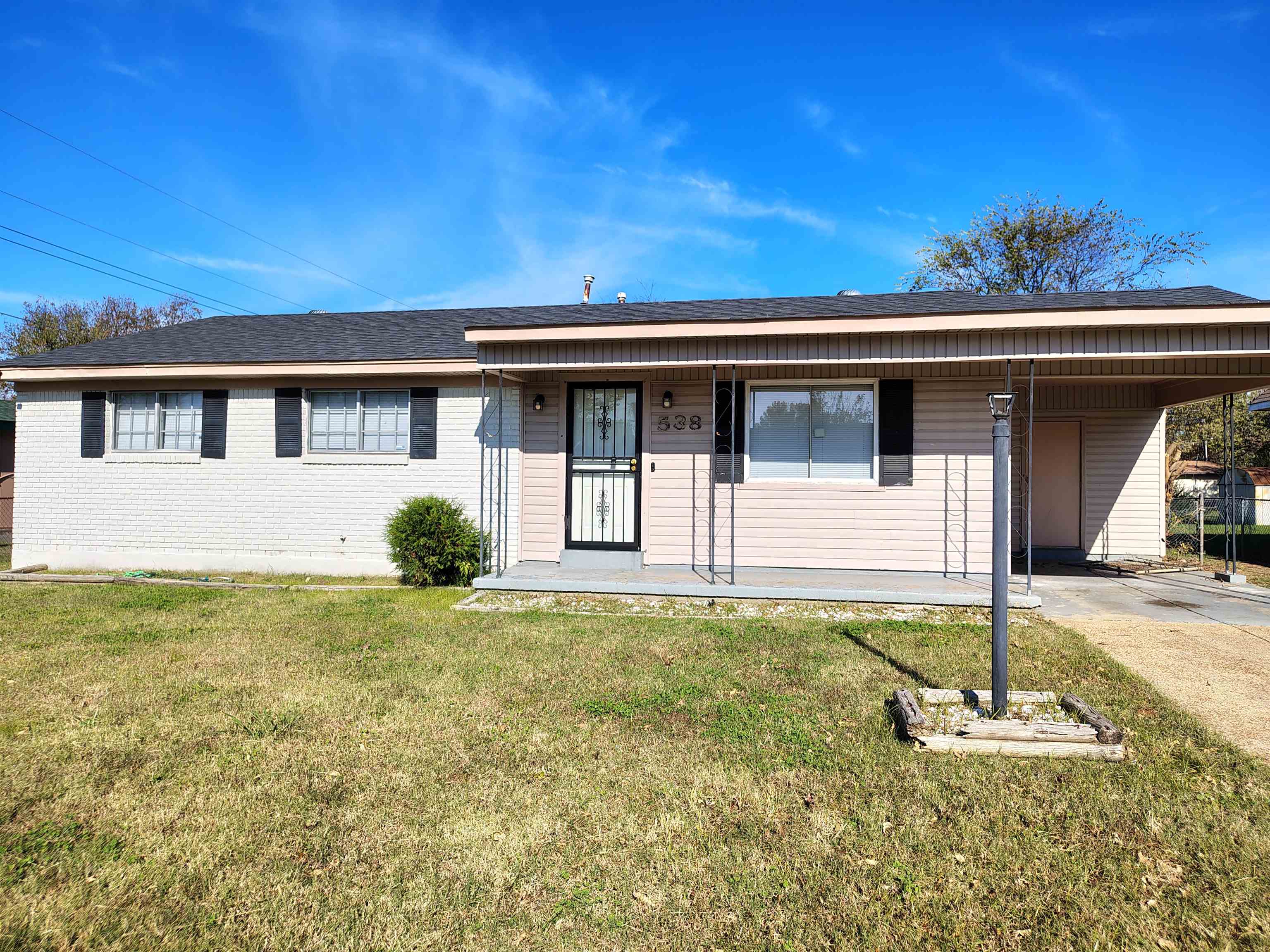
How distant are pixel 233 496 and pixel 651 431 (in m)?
5.90

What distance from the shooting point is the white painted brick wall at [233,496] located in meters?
8.48

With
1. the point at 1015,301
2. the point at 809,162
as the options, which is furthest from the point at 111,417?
the point at 809,162

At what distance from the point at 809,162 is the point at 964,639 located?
1565 centimetres

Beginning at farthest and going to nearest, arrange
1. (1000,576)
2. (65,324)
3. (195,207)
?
1. (65,324)
2. (195,207)
3. (1000,576)

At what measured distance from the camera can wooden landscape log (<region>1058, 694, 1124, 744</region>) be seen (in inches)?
131

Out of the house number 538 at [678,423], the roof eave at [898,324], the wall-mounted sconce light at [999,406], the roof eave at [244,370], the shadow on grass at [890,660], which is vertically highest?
the roof eave at [898,324]

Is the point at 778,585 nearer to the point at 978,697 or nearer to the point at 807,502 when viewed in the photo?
the point at 807,502

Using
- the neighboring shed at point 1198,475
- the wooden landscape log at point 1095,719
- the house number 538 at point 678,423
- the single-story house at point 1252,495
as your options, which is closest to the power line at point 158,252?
the house number 538 at point 678,423

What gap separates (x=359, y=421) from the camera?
8789 millimetres

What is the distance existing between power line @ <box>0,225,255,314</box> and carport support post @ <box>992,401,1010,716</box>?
1994cm

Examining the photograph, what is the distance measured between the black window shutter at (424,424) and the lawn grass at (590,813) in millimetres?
3967

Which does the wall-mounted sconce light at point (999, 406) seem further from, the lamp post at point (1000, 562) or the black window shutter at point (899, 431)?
the black window shutter at point (899, 431)

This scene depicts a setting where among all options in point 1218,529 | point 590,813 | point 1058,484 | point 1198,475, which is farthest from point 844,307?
point 1198,475

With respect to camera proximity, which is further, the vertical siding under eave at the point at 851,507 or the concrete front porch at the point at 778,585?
the vertical siding under eave at the point at 851,507
